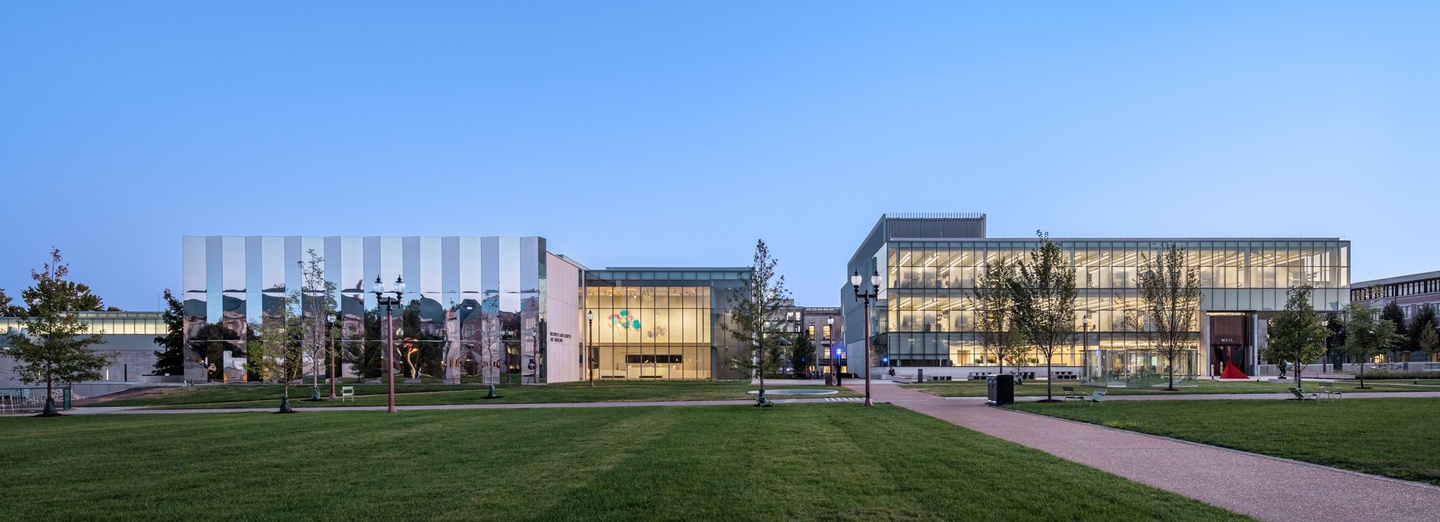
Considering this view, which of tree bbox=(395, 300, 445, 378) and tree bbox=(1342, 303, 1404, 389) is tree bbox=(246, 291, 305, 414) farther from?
tree bbox=(1342, 303, 1404, 389)

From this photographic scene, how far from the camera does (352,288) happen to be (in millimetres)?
54812

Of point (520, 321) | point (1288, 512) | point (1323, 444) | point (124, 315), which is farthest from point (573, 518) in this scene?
point (124, 315)

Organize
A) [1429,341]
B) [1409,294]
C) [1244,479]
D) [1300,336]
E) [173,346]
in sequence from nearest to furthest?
1. [1244,479]
2. [1300,336]
3. [173,346]
4. [1429,341]
5. [1409,294]

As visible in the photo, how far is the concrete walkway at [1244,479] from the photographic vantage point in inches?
369

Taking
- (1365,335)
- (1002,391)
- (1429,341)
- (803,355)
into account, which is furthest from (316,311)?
(1429,341)

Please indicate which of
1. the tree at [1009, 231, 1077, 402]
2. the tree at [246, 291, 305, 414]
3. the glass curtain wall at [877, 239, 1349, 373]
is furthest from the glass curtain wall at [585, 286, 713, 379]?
the tree at [1009, 231, 1077, 402]

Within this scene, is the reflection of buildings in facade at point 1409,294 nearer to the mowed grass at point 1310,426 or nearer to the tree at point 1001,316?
the tree at point 1001,316

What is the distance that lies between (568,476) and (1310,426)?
57.1ft

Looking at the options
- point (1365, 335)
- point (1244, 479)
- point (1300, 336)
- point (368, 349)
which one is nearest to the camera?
point (1244, 479)

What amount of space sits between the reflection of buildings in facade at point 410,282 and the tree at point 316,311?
1.48 meters

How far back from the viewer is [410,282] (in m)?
54.8

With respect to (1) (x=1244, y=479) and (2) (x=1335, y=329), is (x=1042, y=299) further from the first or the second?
(2) (x=1335, y=329)

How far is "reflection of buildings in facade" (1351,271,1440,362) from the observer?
4313 inches

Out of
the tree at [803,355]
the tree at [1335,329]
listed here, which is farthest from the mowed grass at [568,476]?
the tree at [803,355]
